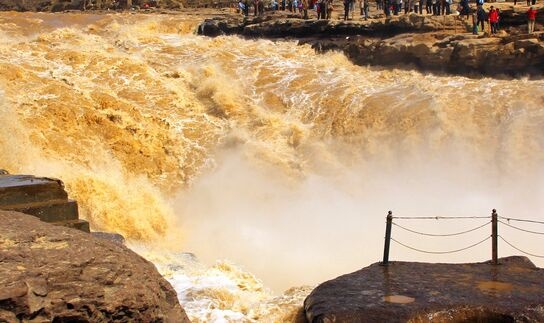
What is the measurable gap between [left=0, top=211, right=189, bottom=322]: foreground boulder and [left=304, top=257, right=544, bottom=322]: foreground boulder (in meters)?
2.26

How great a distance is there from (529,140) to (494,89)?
2.30 metres

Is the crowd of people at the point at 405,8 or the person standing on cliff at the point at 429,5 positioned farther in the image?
the person standing on cliff at the point at 429,5

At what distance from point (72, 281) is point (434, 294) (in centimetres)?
399

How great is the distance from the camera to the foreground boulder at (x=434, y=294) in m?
6.79

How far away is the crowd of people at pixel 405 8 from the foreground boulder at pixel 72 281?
1457 centimetres

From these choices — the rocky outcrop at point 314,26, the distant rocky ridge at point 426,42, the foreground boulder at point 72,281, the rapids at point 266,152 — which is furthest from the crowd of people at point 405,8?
the foreground boulder at point 72,281

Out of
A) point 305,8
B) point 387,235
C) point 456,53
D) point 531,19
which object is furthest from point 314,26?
point 387,235

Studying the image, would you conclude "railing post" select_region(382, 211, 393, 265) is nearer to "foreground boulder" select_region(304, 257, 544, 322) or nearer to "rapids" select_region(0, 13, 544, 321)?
"foreground boulder" select_region(304, 257, 544, 322)

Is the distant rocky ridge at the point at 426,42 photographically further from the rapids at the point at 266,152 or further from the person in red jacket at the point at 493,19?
the rapids at the point at 266,152

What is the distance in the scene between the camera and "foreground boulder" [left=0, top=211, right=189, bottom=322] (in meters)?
4.46

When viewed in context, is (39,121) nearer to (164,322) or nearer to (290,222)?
(290,222)

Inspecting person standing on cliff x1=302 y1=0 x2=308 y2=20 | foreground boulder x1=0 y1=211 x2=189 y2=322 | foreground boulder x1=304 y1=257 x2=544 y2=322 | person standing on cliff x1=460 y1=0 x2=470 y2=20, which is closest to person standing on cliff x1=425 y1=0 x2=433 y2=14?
person standing on cliff x1=460 y1=0 x2=470 y2=20

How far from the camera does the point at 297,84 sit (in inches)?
683

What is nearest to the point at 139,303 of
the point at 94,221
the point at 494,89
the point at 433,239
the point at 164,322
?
the point at 164,322
